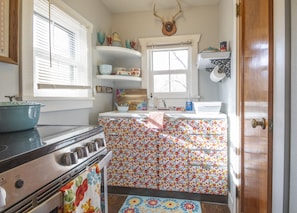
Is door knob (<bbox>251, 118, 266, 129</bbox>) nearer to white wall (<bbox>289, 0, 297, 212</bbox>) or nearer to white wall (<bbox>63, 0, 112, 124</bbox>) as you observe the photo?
white wall (<bbox>289, 0, 297, 212</bbox>)

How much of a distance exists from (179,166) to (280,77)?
4.92ft

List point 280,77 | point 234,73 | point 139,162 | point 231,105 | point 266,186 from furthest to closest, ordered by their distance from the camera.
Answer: point 139,162, point 231,105, point 234,73, point 266,186, point 280,77

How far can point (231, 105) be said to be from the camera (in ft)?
6.40

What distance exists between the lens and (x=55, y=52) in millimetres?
1855

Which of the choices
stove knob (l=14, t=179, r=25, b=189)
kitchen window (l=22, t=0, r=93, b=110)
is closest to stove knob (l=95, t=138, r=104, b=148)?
stove knob (l=14, t=179, r=25, b=189)

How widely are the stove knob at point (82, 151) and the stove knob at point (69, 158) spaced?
0.05m

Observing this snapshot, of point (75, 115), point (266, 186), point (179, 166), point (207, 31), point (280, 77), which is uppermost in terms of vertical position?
point (207, 31)

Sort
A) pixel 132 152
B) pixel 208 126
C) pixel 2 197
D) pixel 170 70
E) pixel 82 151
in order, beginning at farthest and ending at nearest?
1. pixel 170 70
2. pixel 132 152
3. pixel 208 126
4. pixel 82 151
5. pixel 2 197

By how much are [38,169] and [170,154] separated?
164 cm

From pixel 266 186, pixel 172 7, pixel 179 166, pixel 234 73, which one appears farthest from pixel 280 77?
pixel 172 7

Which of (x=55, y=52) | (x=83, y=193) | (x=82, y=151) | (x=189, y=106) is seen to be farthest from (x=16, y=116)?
(x=189, y=106)

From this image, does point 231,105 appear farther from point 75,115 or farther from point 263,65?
point 75,115

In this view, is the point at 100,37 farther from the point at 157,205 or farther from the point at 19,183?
the point at 19,183

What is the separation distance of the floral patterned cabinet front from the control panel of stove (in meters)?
1.04
